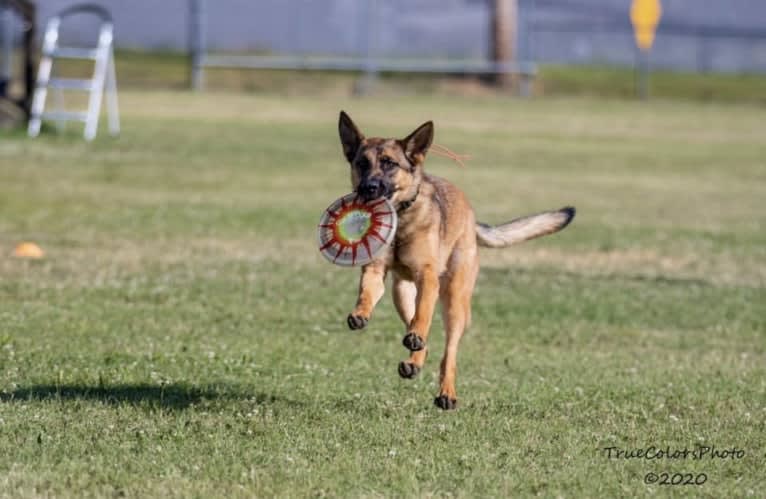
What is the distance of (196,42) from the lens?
127 ft

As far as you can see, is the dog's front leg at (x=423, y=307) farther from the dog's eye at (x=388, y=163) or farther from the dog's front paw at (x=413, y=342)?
the dog's eye at (x=388, y=163)

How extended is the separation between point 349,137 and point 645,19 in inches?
1676

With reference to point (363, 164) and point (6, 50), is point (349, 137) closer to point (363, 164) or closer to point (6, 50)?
point (363, 164)

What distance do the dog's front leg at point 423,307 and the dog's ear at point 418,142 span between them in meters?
0.59

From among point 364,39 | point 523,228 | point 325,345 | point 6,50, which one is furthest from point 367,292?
point 364,39

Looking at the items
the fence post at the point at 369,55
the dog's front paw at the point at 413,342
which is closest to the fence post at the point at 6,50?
the fence post at the point at 369,55

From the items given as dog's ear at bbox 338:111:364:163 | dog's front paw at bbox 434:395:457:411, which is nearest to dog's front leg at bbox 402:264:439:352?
dog's front paw at bbox 434:395:457:411

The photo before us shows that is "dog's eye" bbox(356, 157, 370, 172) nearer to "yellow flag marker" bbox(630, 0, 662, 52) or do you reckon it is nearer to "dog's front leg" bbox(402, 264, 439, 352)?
"dog's front leg" bbox(402, 264, 439, 352)

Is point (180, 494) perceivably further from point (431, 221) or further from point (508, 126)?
point (508, 126)

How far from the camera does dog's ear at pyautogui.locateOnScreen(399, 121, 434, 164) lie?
7.12 metres

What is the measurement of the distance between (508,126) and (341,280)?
799 inches

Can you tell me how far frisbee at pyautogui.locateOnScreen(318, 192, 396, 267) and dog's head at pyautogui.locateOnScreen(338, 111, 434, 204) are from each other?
7 cm

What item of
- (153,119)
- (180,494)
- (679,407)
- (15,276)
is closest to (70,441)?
(180,494)

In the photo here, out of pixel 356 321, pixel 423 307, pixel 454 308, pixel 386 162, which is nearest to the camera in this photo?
pixel 356 321
